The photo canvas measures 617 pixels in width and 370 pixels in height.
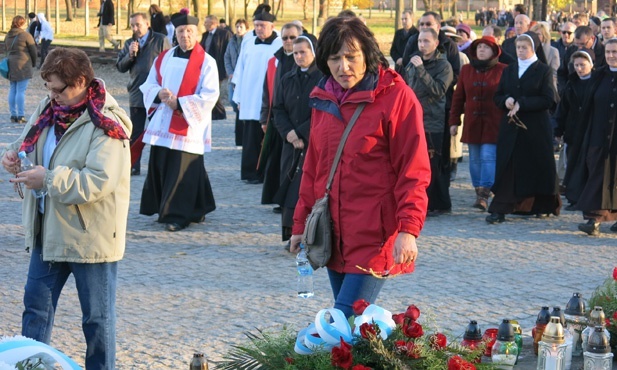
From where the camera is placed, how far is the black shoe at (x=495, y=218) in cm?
1095

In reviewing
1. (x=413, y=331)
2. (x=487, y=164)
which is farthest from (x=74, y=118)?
(x=487, y=164)

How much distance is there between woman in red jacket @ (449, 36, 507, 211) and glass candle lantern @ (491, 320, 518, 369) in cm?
656

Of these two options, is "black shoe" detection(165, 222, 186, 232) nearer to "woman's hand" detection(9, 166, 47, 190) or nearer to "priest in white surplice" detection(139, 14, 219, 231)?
"priest in white surplice" detection(139, 14, 219, 231)

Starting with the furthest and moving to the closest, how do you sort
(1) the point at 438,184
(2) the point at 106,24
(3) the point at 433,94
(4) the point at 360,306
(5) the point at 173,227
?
(2) the point at 106,24, (1) the point at 438,184, (3) the point at 433,94, (5) the point at 173,227, (4) the point at 360,306

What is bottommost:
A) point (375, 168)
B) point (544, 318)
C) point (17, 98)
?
point (17, 98)

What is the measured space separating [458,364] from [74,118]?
2.23 meters

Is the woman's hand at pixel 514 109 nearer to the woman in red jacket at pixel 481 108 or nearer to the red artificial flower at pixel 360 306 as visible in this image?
the woman in red jacket at pixel 481 108

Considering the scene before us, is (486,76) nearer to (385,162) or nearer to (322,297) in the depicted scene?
(322,297)

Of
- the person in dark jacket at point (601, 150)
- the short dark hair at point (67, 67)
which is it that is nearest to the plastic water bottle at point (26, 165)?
the short dark hair at point (67, 67)

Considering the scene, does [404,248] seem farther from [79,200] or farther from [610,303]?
[610,303]

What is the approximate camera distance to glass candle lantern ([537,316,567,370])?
192 inches

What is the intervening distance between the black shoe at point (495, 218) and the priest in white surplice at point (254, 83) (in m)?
3.25

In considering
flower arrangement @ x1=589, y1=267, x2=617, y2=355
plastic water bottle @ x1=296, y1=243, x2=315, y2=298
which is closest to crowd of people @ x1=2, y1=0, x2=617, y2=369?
plastic water bottle @ x1=296, y1=243, x2=315, y2=298

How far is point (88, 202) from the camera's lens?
5086mm
